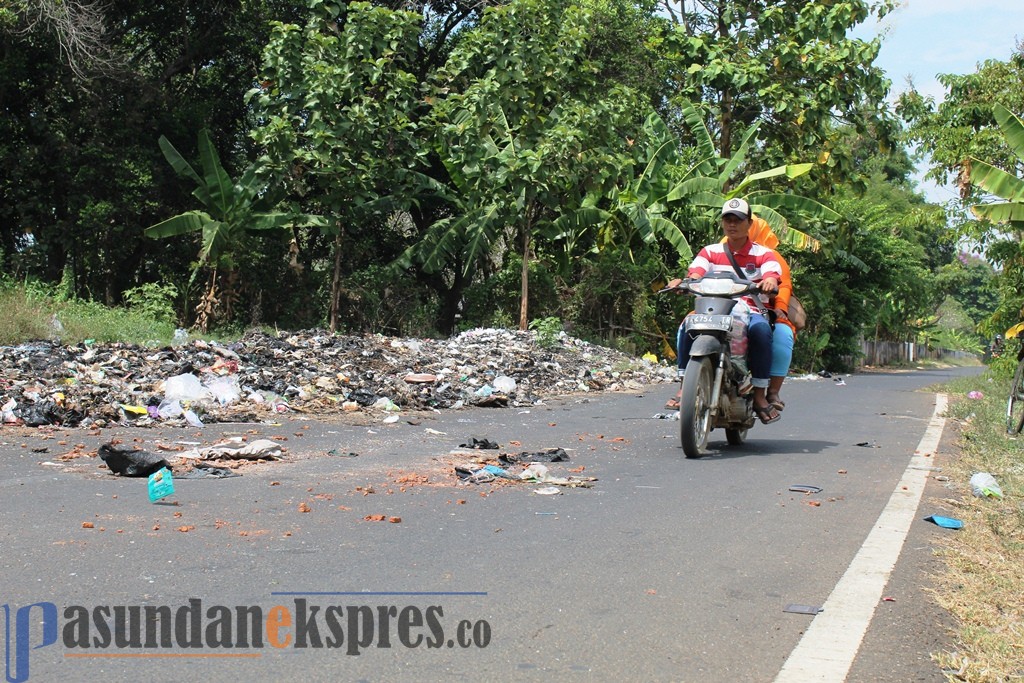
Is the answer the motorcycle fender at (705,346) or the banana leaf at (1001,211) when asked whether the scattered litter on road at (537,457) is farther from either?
the banana leaf at (1001,211)

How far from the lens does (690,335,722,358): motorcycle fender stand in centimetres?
855

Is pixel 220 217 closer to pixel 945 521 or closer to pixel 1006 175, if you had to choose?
pixel 1006 175

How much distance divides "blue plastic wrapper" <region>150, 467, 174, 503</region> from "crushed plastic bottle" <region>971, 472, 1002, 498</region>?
17.3 ft

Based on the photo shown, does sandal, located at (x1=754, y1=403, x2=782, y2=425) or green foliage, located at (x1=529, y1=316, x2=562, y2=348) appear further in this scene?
green foliage, located at (x1=529, y1=316, x2=562, y2=348)

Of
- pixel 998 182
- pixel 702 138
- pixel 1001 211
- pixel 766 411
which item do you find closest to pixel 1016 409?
pixel 1001 211

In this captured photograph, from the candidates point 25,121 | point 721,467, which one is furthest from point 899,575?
point 25,121

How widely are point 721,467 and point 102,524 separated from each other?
15.3 ft

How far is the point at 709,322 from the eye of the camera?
862 cm

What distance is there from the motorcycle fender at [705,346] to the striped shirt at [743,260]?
0.61 m

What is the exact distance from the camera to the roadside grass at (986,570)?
12.1 feet

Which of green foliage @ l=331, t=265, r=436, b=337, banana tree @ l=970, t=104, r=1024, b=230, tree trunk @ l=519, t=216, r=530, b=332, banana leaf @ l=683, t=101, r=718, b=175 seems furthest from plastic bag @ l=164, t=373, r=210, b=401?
banana leaf @ l=683, t=101, r=718, b=175

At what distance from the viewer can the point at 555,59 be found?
23.7 m

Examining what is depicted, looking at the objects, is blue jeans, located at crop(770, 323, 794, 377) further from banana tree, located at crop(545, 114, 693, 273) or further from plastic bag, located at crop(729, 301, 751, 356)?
banana tree, located at crop(545, 114, 693, 273)

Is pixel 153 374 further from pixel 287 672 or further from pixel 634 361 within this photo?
pixel 634 361
